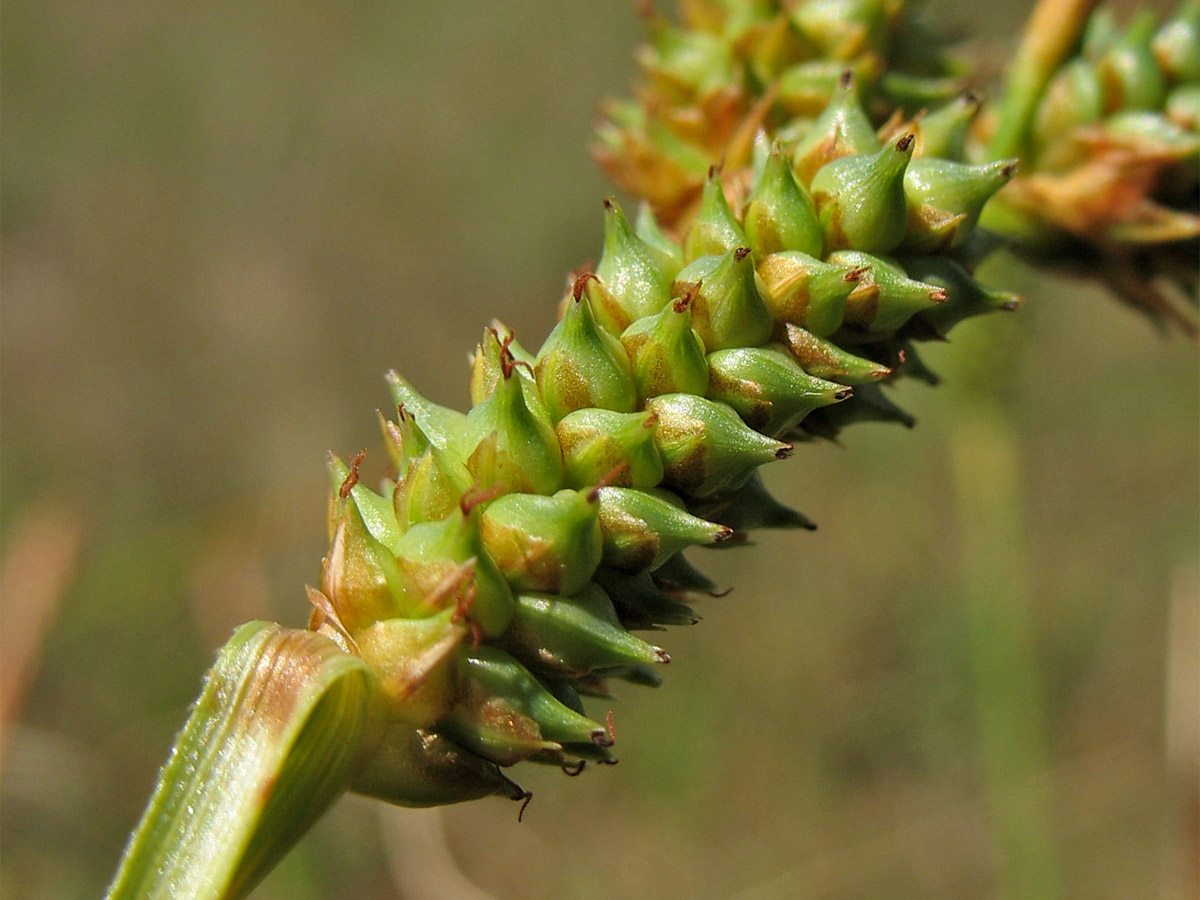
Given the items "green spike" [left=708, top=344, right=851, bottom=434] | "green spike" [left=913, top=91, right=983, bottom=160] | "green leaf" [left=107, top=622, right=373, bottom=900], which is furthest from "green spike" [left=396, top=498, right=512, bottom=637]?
"green spike" [left=913, top=91, right=983, bottom=160]

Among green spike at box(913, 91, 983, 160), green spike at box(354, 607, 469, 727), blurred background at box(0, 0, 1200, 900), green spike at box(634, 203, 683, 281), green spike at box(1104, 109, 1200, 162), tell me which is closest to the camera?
green spike at box(354, 607, 469, 727)

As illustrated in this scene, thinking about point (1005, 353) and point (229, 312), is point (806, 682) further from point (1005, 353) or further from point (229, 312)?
point (229, 312)

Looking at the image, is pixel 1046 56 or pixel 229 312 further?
pixel 229 312

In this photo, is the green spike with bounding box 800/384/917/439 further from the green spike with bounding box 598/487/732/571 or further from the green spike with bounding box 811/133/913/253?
the green spike with bounding box 598/487/732/571

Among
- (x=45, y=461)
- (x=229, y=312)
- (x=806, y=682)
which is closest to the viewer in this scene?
(x=806, y=682)

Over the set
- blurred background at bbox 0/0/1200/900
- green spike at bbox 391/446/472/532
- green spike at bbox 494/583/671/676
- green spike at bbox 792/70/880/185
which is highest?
green spike at bbox 792/70/880/185

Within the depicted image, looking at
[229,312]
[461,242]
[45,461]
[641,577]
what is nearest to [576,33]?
[461,242]

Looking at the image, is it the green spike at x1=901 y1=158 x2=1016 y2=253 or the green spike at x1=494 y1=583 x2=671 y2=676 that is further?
the green spike at x1=901 y1=158 x2=1016 y2=253
